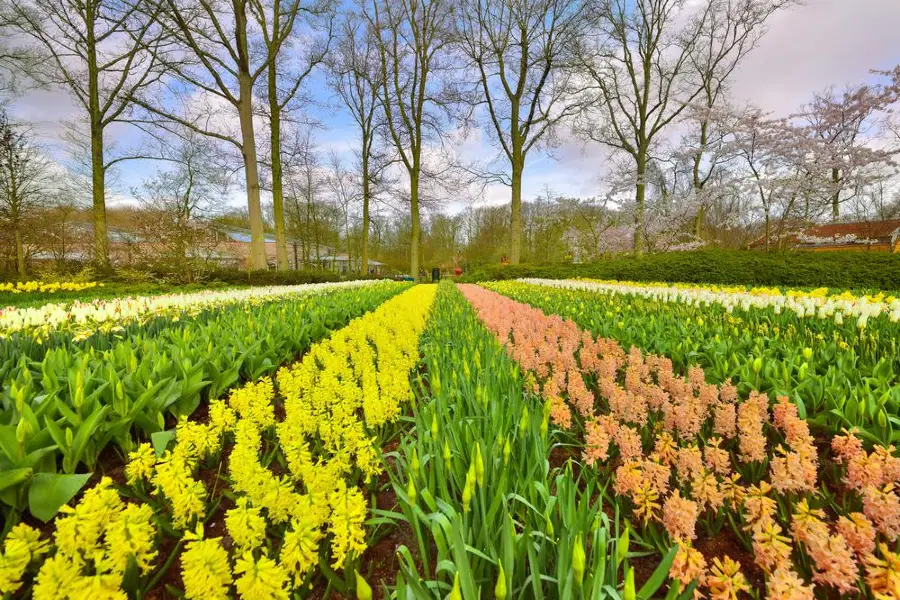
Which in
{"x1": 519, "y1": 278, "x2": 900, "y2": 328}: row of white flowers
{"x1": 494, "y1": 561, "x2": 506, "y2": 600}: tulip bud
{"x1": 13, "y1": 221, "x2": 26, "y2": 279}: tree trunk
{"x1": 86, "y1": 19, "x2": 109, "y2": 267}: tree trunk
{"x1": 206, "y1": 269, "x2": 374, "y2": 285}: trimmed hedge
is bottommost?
{"x1": 494, "y1": 561, "x2": 506, "y2": 600}: tulip bud

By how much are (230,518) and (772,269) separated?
13.9 metres

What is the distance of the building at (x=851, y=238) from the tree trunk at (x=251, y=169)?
20.9 meters

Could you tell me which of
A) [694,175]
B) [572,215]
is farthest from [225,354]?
[572,215]

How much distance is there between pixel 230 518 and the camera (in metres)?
1.06

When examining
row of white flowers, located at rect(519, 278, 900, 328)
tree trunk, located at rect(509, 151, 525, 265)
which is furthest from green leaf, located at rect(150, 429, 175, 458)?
tree trunk, located at rect(509, 151, 525, 265)

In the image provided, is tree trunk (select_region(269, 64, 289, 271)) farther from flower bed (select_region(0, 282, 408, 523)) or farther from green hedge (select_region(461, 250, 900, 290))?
flower bed (select_region(0, 282, 408, 523))

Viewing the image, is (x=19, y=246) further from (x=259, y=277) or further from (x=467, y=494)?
(x=467, y=494)

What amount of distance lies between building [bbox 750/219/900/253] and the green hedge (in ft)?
16.8

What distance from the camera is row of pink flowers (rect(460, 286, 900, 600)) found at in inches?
36.4

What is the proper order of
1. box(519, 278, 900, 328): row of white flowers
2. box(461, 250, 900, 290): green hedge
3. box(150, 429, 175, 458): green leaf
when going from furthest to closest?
box(461, 250, 900, 290): green hedge < box(519, 278, 900, 328): row of white flowers < box(150, 429, 175, 458): green leaf

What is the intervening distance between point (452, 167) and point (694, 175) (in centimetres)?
1411

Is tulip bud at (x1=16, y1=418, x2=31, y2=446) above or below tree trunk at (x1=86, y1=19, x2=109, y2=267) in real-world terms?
below

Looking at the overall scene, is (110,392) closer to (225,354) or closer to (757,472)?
(225,354)

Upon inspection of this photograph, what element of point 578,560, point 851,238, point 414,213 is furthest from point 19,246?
point 851,238
